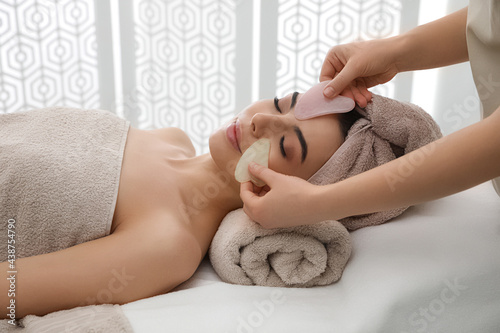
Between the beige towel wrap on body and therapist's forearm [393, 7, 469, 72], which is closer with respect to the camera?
the beige towel wrap on body

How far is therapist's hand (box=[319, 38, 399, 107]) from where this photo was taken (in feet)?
4.27

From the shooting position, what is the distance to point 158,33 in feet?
6.93

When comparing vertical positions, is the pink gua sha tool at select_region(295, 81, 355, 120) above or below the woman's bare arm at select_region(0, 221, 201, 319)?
above

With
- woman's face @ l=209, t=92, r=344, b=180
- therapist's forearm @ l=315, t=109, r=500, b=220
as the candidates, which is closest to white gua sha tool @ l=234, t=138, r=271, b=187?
woman's face @ l=209, t=92, r=344, b=180

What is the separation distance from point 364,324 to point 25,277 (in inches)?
27.1

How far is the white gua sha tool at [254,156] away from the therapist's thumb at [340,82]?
0.67 feet

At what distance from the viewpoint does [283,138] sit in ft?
4.18

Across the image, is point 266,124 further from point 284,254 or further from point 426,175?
point 426,175

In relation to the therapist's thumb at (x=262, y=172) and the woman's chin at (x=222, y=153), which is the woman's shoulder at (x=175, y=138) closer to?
the woman's chin at (x=222, y=153)

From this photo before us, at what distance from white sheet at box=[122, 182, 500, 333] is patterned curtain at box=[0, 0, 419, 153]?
1101 mm

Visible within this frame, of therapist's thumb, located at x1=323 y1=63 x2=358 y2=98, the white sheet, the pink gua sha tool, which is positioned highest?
therapist's thumb, located at x1=323 y1=63 x2=358 y2=98

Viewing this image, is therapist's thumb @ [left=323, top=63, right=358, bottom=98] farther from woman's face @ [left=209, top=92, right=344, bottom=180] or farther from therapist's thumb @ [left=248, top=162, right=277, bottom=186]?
therapist's thumb @ [left=248, top=162, right=277, bottom=186]

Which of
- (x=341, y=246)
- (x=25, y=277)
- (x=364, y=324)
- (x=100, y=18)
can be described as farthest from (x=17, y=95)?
(x=364, y=324)

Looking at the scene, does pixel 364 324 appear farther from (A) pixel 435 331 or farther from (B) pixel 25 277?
(B) pixel 25 277
